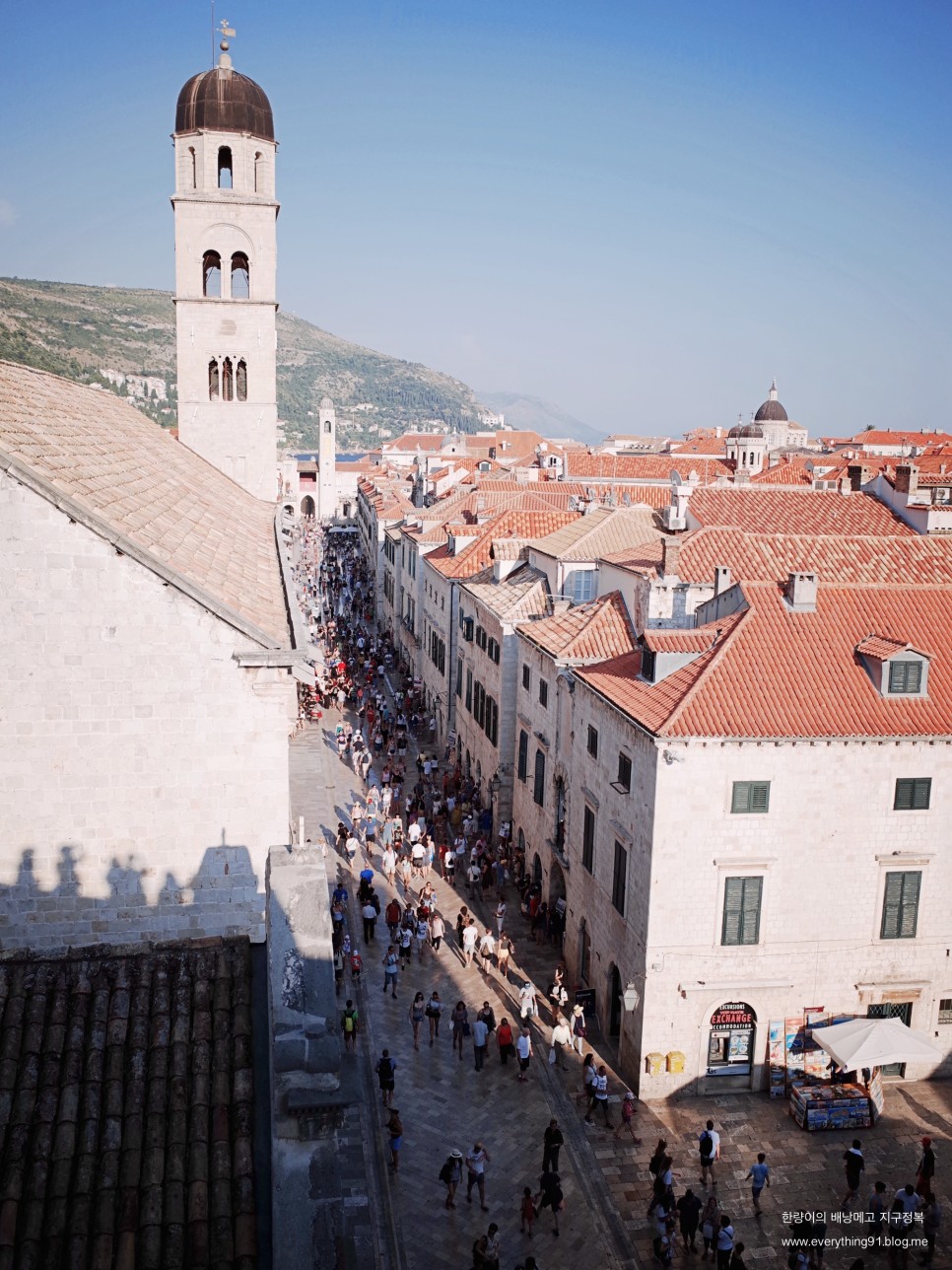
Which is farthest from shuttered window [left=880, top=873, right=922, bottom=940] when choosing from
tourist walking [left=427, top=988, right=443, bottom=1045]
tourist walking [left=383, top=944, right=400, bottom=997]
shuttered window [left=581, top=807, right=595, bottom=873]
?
tourist walking [left=383, top=944, right=400, bottom=997]

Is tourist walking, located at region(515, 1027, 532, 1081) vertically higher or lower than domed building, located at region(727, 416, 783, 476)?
lower

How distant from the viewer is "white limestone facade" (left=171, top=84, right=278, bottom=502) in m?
36.2

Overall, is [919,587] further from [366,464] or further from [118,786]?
[366,464]

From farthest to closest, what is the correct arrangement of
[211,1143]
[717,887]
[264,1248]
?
[717,887], [211,1143], [264,1248]

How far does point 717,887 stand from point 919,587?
9.08 metres

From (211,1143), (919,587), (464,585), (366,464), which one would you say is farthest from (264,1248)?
(366,464)

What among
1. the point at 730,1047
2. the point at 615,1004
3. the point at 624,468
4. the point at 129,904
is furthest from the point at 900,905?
the point at 624,468

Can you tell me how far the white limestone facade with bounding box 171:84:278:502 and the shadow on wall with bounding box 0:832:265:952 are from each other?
2849cm

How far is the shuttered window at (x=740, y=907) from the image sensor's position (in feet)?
66.6

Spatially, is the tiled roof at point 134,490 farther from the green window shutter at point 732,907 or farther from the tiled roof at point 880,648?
the tiled roof at point 880,648

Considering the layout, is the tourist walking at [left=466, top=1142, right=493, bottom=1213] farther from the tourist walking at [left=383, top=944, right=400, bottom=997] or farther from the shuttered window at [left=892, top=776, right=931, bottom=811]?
the shuttered window at [left=892, top=776, right=931, bottom=811]

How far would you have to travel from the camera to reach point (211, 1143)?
8609 millimetres

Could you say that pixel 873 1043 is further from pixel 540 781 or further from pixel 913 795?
pixel 540 781

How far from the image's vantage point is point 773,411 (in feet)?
456
